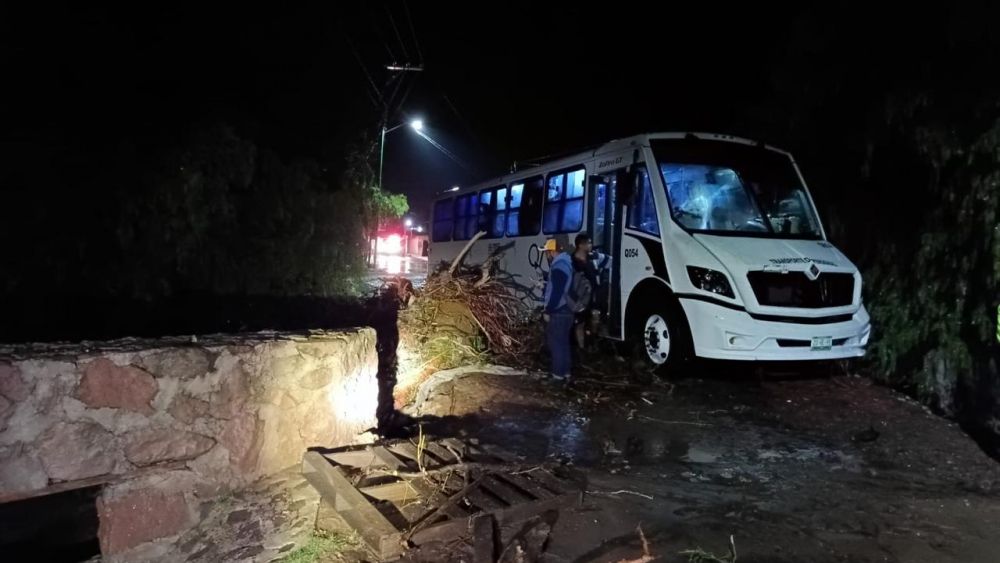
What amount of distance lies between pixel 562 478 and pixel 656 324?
154 inches

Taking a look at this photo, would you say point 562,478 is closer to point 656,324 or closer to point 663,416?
point 663,416

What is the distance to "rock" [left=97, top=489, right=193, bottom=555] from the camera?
3.53 metres

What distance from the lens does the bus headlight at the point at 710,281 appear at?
673 cm

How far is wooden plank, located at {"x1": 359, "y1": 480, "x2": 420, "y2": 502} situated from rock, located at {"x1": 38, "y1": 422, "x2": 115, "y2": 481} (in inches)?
54.6

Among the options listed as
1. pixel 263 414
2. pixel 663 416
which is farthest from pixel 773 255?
pixel 263 414

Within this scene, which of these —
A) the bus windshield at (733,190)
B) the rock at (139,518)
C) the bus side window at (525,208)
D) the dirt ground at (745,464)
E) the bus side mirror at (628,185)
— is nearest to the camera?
the rock at (139,518)

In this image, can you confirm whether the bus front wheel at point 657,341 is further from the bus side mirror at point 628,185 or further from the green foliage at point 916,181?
the green foliage at point 916,181

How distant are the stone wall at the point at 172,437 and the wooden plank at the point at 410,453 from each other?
595 millimetres

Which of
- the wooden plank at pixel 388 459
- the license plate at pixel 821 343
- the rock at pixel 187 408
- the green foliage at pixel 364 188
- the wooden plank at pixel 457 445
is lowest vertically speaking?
the wooden plank at pixel 457 445

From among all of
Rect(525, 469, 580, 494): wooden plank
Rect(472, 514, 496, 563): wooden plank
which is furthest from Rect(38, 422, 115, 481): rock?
Rect(525, 469, 580, 494): wooden plank

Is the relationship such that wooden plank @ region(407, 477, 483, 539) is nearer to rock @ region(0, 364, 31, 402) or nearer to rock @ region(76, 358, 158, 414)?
rock @ region(76, 358, 158, 414)

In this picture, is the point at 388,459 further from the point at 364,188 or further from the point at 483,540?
the point at 364,188

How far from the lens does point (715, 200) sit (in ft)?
25.7

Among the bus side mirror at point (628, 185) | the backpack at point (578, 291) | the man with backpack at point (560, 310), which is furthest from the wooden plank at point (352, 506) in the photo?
the bus side mirror at point (628, 185)
